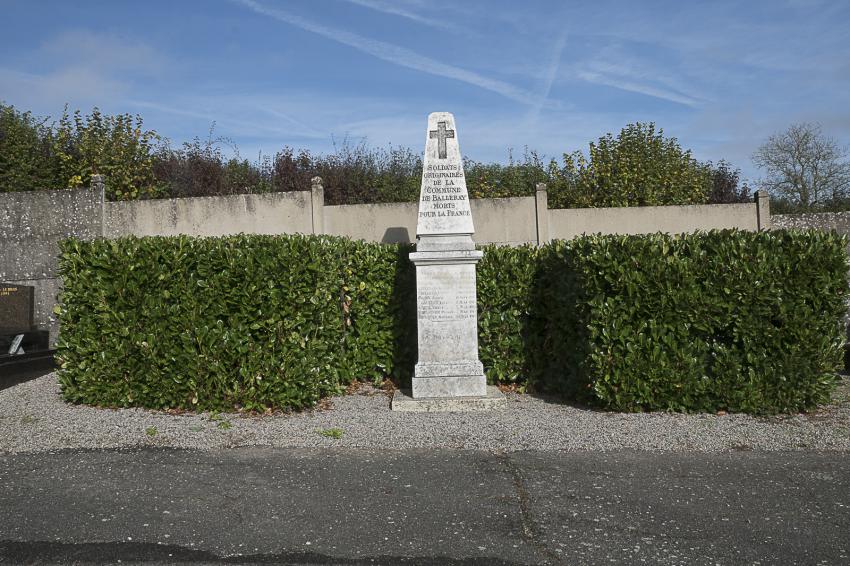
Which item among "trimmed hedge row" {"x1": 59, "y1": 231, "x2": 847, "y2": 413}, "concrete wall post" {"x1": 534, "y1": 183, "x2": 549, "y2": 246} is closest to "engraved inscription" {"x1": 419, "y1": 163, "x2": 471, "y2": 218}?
"trimmed hedge row" {"x1": 59, "y1": 231, "x2": 847, "y2": 413}

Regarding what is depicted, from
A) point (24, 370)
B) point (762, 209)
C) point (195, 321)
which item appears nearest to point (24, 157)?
point (24, 370)

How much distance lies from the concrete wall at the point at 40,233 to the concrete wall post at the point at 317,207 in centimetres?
417

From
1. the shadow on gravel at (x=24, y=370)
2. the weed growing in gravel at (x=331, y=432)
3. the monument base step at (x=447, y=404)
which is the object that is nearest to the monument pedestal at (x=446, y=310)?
the monument base step at (x=447, y=404)

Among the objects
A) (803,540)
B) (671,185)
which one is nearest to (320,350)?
(803,540)

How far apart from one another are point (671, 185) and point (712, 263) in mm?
7050

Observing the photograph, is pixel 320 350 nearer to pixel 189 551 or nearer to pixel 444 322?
pixel 444 322

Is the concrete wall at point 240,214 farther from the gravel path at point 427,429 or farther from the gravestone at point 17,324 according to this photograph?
the gravel path at point 427,429

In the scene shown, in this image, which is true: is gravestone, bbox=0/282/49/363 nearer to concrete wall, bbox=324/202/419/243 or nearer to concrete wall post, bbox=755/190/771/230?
concrete wall, bbox=324/202/419/243

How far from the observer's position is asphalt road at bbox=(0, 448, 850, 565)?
11.2 feet

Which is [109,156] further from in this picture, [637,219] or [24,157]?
[637,219]

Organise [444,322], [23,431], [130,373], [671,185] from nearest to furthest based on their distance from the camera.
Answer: [23,431]
[130,373]
[444,322]
[671,185]

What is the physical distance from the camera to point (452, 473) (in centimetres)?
472

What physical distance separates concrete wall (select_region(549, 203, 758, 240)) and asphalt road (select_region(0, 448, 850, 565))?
6568 mm

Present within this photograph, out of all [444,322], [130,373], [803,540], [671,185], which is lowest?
[803,540]
